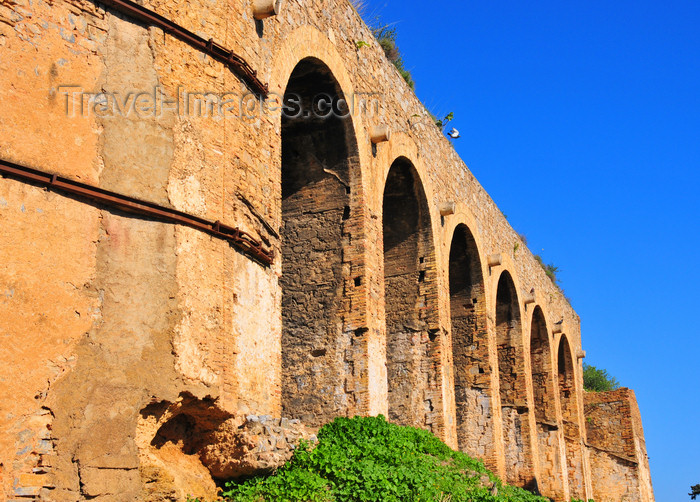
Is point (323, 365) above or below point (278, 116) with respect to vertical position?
below

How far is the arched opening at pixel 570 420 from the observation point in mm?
20906

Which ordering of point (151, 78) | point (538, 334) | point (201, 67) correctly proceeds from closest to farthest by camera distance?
point (151, 78), point (201, 67), point (538, 334)

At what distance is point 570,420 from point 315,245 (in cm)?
1445

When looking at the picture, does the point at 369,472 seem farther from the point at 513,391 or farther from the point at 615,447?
the point at 615,447

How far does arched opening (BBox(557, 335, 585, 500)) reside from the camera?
2091cm

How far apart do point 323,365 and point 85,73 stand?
182 inches

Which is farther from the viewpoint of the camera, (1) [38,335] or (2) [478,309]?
(2) [478,309]

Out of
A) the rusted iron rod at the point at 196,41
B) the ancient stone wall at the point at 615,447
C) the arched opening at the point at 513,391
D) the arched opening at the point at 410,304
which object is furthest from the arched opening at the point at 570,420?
the rusted iron rod at the point at 196,41

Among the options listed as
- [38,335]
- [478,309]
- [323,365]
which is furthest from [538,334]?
[38,335]

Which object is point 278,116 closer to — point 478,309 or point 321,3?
point 321,3

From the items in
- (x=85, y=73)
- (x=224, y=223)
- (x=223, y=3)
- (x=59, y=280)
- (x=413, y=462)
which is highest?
(x=223, y=3)

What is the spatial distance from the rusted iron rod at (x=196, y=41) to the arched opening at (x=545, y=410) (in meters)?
13.2

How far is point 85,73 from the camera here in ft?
18.4

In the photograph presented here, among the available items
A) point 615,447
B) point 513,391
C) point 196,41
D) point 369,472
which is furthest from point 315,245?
point 615,447
